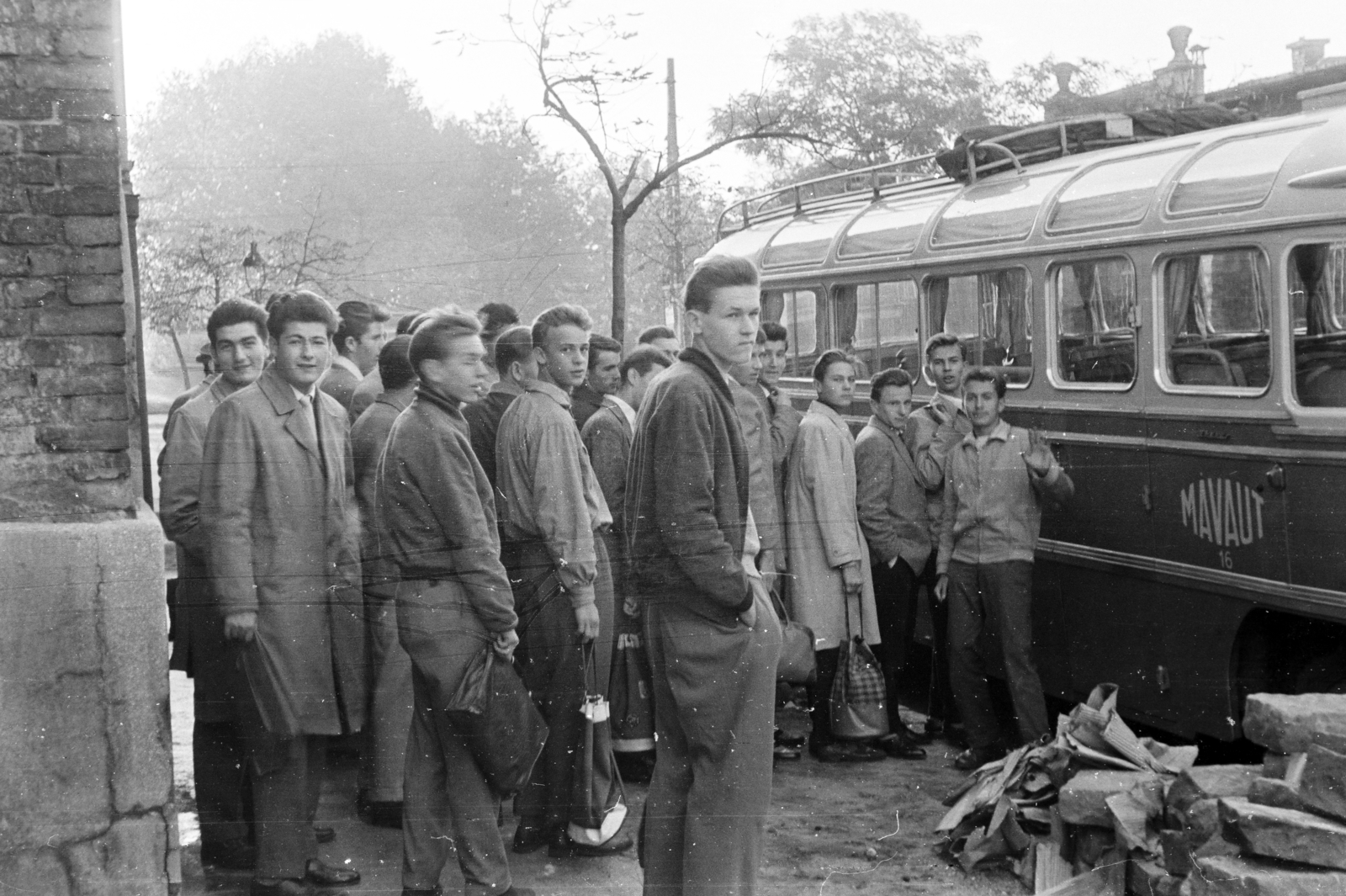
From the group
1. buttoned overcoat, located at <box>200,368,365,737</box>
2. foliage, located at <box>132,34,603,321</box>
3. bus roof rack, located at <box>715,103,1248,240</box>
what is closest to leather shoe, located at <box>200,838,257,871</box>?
buttoned overcoat, located at <box>200,368,365,737</box>

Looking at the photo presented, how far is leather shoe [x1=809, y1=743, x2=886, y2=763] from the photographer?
715cm

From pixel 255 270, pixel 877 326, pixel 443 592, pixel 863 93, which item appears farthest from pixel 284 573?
pixel 255 270

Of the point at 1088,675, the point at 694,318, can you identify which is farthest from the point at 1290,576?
the point at 694,318

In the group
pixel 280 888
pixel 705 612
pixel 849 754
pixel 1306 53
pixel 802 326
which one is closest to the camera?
pixel 705 612

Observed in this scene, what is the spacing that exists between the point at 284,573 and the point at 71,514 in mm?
761

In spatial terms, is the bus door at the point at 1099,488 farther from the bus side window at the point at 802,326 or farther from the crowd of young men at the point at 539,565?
the bus side window at the point at 802,326

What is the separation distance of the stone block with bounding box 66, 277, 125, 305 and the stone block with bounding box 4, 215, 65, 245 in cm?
15

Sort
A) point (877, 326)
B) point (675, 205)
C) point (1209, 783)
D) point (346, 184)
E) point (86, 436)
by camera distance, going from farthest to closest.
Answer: point (346, 184) < point (675, 205) < point (877, 326) < point (1209, 783) < point (86, 436)

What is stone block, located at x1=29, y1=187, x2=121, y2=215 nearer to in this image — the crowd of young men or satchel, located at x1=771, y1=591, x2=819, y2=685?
the crowd of young men

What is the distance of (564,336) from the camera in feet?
18.4

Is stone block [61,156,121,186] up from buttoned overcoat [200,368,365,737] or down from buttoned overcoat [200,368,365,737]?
up

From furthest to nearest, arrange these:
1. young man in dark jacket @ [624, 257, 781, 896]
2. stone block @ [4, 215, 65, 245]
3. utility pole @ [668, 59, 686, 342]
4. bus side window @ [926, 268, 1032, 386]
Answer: utility pole @ [668, 59, 686, 342], bus side window @ [926, 268, 1032, 386], stone block @ [4, 215, 65, 245], young man in dark jacket @ [624, 257, 781, 896]

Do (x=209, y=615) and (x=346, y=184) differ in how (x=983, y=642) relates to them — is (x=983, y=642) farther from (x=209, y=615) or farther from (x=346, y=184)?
(x=346, y=184)

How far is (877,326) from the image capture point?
9.21m
